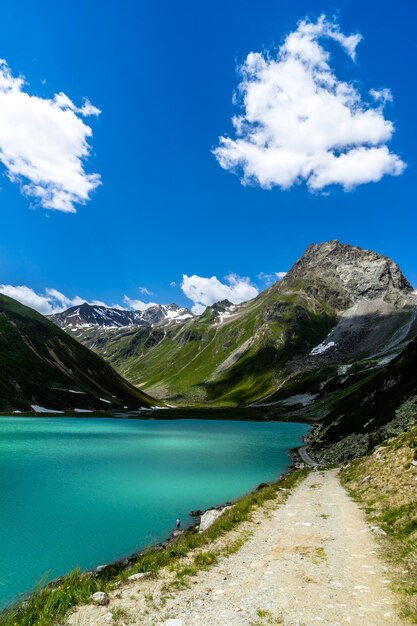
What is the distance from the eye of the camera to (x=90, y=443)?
3260 inches

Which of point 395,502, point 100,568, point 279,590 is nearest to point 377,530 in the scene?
point 395,502

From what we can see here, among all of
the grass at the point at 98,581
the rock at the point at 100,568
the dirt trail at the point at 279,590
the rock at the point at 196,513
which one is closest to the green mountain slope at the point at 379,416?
the rock at the point at 196,513

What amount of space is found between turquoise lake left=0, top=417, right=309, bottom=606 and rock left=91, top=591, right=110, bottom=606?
6.08 metres

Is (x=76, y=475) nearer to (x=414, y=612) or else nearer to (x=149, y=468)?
(x=149, y=468)

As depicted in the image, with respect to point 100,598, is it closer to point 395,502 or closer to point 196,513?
point 395,502

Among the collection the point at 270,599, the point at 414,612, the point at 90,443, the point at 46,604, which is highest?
the point at 414,612

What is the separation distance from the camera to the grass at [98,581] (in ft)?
41.5

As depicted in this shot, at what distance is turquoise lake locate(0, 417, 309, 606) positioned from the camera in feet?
78.9

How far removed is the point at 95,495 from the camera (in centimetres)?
3844

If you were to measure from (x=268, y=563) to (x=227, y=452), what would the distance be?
63.3m

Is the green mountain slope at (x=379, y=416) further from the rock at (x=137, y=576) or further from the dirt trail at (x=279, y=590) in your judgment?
the rock at (x=137, y=576)

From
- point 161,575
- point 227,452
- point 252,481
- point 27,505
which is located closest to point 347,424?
point 227,452

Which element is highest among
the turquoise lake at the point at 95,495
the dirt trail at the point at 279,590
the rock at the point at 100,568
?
the dirt trail at the point at 279,590

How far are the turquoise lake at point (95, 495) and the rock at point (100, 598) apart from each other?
6.08m
